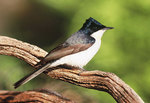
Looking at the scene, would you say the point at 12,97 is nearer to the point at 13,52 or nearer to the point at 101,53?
the point at 13,52

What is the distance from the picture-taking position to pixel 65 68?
18.7ft

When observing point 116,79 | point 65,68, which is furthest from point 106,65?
point 116,79

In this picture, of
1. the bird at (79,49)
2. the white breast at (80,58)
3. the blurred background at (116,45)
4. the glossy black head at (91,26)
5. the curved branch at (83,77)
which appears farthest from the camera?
the blurred background at (116,45)

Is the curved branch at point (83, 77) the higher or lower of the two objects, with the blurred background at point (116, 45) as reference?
lower

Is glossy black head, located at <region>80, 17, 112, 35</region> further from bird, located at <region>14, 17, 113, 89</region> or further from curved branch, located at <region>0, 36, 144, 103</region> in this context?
curved branch, located at <region>0, 36, 144, 103</region>

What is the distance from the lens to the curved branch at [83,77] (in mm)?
4895

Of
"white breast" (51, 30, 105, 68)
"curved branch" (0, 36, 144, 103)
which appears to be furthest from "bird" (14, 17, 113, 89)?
"curved branch" (0, 36, 144, 103)

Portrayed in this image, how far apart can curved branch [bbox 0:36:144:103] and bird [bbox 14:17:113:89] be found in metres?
0.16

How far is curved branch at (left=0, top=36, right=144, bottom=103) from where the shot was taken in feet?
16.1

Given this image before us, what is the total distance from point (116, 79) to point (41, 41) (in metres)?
6.42

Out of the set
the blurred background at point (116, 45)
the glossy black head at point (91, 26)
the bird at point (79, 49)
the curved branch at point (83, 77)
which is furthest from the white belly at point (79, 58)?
the blurred background at point (116, 45)

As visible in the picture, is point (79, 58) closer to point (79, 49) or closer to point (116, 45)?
point (79, 49)

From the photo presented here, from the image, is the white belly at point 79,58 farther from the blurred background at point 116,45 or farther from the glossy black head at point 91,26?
the blurred background at point 116,45

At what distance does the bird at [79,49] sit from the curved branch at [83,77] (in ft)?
0.53
